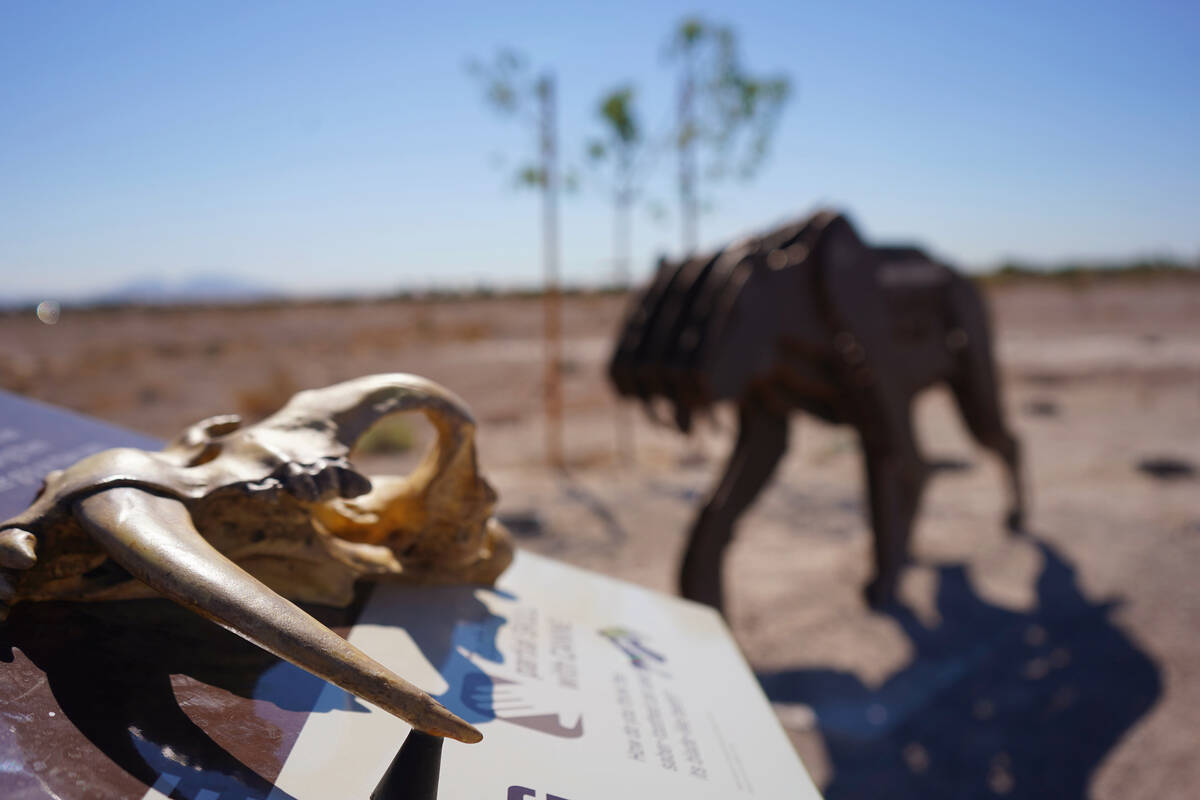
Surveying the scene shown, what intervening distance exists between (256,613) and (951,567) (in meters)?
4.96

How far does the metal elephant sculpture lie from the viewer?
335 cm

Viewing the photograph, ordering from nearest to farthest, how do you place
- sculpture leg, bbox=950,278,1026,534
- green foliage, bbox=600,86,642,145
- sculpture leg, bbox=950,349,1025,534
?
sculpture leg, bbox=950,278,1026,534
sculpture leg, bbox=950,349,1025,534
green foliage, bbox=600,86,642,145

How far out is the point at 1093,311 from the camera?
26016mm

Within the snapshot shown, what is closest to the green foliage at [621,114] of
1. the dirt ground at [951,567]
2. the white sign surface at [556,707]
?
the dirt ground at [951,567]

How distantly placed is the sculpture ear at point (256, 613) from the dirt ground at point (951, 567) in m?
1.62

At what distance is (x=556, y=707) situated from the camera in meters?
1.45

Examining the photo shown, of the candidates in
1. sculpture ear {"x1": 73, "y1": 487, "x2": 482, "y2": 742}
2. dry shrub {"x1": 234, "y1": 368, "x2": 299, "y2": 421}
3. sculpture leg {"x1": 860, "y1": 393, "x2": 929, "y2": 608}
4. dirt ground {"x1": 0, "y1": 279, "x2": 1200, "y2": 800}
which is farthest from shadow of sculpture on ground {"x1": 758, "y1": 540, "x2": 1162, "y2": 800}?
dry shrub {"x1": 234, "y1": 368, "x2": 299, "y2": 421}

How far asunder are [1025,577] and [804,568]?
4.32 ft

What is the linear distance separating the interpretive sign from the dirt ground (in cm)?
108

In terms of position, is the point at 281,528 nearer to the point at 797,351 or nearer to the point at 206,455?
the point at 206,455

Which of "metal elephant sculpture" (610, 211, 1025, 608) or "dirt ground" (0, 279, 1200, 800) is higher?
"metal elephant sculpture" (610, 211, 1025, 608)

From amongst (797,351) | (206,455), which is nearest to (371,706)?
(206,455)

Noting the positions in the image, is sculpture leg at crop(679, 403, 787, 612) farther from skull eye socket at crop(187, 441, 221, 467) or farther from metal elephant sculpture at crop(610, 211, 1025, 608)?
skull eye socket at crop(187, 441, 221, 467)

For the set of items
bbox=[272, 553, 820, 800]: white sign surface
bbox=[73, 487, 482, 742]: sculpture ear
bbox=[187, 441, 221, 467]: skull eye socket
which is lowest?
bbox=[272, 553, 820, 800]: white sign surface
